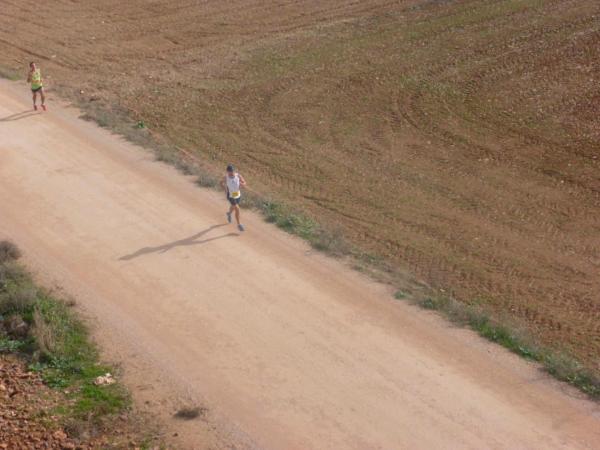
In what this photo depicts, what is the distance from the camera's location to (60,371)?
13164 millimetres

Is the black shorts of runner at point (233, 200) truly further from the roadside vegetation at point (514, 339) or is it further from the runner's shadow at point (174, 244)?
the roadside vegetation at point (514, 339)

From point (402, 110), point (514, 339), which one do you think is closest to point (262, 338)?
point (514, 339)

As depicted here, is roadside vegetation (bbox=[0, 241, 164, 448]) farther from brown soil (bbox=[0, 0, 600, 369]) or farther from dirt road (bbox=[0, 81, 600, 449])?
brown soil (bbox=[0, 0, 600, 369])

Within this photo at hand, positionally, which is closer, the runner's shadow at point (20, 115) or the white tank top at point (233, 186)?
the white tank top at point (233, 186)

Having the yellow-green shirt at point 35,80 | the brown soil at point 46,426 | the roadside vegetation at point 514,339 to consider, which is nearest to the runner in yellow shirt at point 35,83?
the yellow-green shirt at point 35,80

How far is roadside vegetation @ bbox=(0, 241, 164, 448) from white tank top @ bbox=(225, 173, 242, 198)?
412 centimetres

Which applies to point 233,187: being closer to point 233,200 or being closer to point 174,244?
point 233,200

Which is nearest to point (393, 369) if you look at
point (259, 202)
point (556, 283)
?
point (556, 283)

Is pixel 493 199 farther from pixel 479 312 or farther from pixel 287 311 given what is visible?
pixel 287 311

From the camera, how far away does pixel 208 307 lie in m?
14.9

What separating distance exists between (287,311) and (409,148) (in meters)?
9.46

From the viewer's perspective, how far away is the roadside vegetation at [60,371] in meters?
11.9

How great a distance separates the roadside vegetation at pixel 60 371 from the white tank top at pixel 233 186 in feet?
13.5

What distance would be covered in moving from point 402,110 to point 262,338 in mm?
12819
